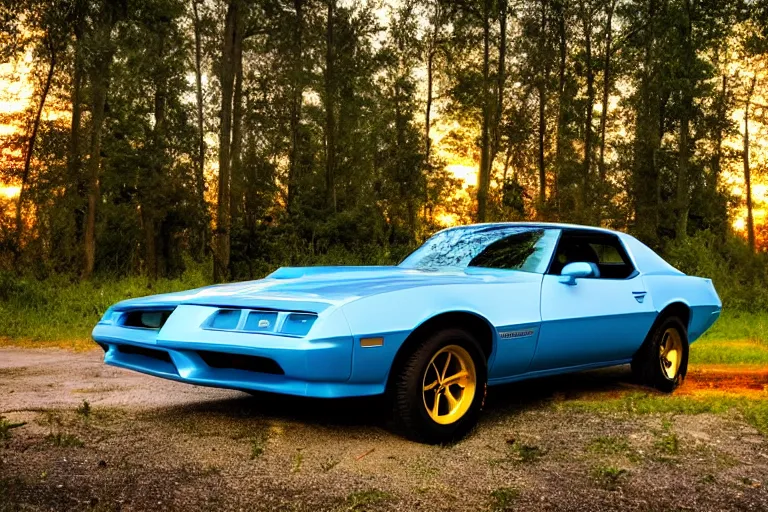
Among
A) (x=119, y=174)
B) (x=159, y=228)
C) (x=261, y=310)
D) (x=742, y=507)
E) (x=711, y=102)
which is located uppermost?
(x=711, y=102)

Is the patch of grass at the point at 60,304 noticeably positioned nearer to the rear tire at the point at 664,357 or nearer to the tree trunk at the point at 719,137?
the rear tire at the point at 664,357

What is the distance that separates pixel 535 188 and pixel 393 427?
42.1 metres

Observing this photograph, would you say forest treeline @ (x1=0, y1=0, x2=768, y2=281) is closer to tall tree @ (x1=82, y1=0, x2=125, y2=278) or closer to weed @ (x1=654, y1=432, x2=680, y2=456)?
tall tree @ (x1=82, y1=0, x2=125, y2=278)

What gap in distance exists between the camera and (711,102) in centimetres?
3738

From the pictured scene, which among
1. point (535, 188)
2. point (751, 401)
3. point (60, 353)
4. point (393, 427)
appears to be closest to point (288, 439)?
point (393, 427)

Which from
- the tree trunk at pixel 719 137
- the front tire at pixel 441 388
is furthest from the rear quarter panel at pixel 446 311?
the tree trunk at pixel 719 137

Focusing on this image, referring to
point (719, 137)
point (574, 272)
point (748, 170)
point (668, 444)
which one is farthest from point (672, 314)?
point (748, 170)

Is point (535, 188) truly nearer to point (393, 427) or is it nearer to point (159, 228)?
point (159, 228)

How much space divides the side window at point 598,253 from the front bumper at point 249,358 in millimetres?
2456

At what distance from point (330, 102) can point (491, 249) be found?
2435 centimetres

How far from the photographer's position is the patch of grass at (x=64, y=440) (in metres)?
3.96

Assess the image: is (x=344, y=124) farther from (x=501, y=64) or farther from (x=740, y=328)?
(x=740, y=328)

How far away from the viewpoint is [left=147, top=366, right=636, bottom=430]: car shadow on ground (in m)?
4.84

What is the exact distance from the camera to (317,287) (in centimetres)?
A: 446
